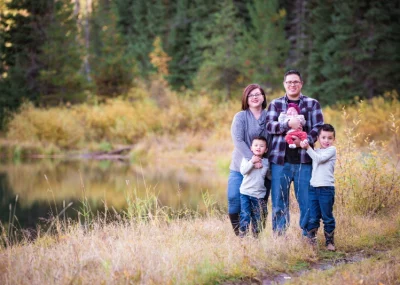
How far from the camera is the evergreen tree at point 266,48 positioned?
31719 millimetres

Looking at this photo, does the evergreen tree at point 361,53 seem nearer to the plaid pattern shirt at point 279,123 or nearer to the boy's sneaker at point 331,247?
the plaid pattern shirt at point 279,123

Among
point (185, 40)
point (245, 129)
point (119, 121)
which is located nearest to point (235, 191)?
point (245, 129)

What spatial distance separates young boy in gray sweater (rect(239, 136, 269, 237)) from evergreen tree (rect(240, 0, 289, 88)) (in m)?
25.1

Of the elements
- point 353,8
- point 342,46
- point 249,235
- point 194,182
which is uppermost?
point 353,8

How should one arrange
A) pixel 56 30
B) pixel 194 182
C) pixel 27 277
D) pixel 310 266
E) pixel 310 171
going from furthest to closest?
pixel 56 30
pixel 194 182
pixel 310 171
pixel 310 266
pixel 27 277

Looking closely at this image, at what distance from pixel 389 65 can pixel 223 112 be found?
7864mm

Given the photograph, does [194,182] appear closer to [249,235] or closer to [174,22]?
[249,235]

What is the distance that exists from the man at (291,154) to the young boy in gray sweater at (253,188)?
0.13 m

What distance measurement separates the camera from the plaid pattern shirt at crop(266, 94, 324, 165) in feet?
19.9

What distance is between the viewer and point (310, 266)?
5648 millimetres

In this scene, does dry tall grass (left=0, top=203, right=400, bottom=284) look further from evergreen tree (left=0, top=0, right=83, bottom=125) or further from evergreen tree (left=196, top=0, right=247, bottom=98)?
evergreen tree (left=196, top=0, right=247, bottom=98)

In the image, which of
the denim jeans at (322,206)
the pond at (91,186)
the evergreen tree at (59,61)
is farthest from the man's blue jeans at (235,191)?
Answer: the evergreen tree at (59,61)

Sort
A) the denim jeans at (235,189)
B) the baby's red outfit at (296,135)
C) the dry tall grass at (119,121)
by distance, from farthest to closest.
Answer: the dry tall grass at (119,121) → the denim jeans at (235,189) → the baby's red outfit at (296,135)

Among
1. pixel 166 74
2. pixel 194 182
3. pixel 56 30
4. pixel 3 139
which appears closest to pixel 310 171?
pixel 194 182
